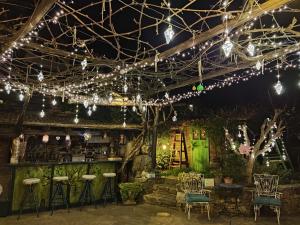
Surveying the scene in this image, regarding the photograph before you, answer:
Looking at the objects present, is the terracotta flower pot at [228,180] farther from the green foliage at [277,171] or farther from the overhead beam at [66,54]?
the overhead beam at [66,54]

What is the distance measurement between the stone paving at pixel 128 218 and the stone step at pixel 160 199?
1.31 feet

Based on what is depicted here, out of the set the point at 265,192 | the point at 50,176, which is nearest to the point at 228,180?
the point at 265,192

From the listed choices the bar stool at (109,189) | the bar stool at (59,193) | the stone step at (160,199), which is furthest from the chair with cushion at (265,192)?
the bar stool at (59,193)

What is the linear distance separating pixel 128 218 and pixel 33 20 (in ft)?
15.6

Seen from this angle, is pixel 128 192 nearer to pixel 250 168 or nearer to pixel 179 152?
pixel 250 168

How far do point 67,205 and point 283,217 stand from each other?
539cm

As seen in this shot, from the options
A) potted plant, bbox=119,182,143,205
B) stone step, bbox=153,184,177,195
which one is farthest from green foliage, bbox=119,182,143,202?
stone step, bbox=153,184,177,195

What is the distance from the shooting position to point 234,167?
752cm

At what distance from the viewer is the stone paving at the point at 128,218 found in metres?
5.52

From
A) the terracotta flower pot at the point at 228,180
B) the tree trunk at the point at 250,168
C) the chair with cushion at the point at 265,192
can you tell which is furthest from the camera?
the tree trunk at the point at 250,168

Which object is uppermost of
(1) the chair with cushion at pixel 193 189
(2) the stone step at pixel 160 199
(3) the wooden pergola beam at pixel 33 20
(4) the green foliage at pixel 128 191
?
(3) the wooden pergola beam at pixel 33 20

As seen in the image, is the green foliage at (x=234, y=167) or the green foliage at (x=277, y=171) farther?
the green foliage at (x=234, y=167)

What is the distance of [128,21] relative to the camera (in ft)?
19.9

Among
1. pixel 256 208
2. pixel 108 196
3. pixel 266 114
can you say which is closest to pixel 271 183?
pixel 256 208
